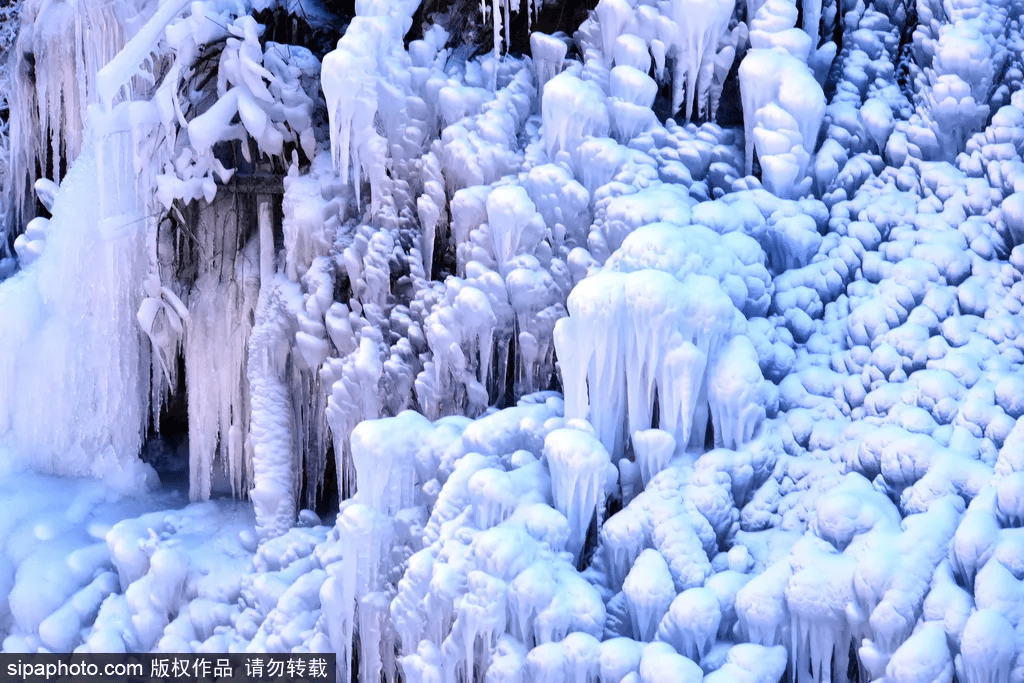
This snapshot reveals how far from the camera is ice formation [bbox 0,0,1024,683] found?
174 inches

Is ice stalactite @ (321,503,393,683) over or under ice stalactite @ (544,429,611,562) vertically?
under

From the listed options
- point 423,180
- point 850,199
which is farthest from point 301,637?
point 850,199

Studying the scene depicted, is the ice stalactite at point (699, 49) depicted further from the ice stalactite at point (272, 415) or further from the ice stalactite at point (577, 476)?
the ice stalactite at point (272, 415)

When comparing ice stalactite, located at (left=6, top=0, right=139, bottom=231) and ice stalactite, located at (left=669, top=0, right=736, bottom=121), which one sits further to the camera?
ice stalactite, located at (left=6, top=0, right=139, bottom=231)

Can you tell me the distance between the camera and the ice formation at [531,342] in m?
4.41

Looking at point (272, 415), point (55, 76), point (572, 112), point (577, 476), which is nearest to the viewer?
point (577, 476)

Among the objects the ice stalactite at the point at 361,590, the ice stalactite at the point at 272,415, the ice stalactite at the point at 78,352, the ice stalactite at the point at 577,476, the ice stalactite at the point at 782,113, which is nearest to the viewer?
the ice stalactite at the point at 577,476

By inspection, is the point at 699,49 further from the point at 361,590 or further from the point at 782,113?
the point at 361,590

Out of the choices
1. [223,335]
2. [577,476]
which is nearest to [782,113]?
[577,476]

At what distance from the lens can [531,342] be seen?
5.61 m

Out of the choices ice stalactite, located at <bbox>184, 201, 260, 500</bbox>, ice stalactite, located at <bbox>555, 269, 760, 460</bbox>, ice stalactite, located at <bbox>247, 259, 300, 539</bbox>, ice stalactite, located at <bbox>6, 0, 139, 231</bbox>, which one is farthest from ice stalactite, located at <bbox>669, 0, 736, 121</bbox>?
ice stalactite, located at <bbox>6, 0, 139, 231</bbox>

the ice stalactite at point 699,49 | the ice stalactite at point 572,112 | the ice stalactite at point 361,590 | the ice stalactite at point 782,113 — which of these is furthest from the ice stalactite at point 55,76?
the ice stalactite at point 782,113

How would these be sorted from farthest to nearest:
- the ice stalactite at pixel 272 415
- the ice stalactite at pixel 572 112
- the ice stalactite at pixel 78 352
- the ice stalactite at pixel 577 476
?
the ice stalactite at pixel 78 352
the ice stalactite at pixel 272 415
the ice stalactite at pixel 572 112
the ice stalactite at pixel 577 476

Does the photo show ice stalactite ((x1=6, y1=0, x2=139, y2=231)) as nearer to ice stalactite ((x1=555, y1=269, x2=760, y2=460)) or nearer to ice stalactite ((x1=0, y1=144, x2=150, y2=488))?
ice stalactite ((x1=0, y1=144, x2=150, y2=488))
